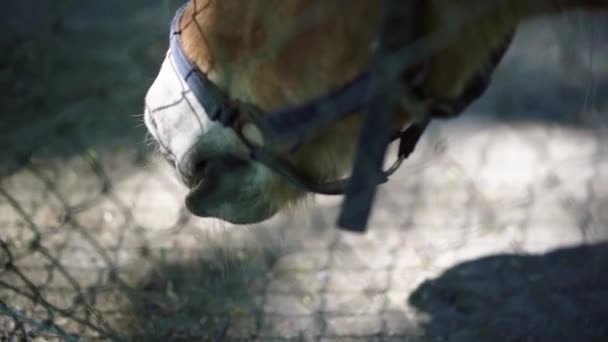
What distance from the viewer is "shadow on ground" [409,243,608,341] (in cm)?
175

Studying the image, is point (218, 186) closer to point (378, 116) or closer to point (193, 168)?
point (193, 168)

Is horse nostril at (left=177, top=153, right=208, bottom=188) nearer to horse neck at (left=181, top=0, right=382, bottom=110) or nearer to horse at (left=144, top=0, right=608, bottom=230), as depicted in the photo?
horse at (left=144, top=0, right=608, bottom=230)

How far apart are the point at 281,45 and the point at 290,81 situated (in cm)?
6

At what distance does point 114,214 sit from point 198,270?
0.42 m

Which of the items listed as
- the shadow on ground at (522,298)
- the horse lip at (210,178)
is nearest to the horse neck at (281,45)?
the horse lip at (210,178)

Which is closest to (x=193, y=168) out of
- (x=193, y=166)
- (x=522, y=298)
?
(x=193, y=166)

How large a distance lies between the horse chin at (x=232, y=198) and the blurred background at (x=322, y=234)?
16.2 inches

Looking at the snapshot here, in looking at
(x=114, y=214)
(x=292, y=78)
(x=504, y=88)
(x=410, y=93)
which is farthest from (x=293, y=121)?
(x=504, y=88)

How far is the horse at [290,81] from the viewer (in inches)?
43.7

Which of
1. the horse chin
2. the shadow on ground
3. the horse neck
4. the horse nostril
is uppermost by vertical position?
the horse neck

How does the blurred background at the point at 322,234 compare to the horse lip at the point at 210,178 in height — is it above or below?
below

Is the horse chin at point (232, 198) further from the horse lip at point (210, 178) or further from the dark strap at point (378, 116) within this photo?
the dark strap at point (378, 116)

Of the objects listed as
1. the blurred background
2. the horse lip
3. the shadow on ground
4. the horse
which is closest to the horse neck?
the horse

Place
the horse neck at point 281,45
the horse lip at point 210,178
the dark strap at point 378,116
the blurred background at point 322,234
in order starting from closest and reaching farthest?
the dark strap at point 378,116 < the horse neck at point 281,45 < the horse lip at point 210,178 < the blurred background at point 322,234
